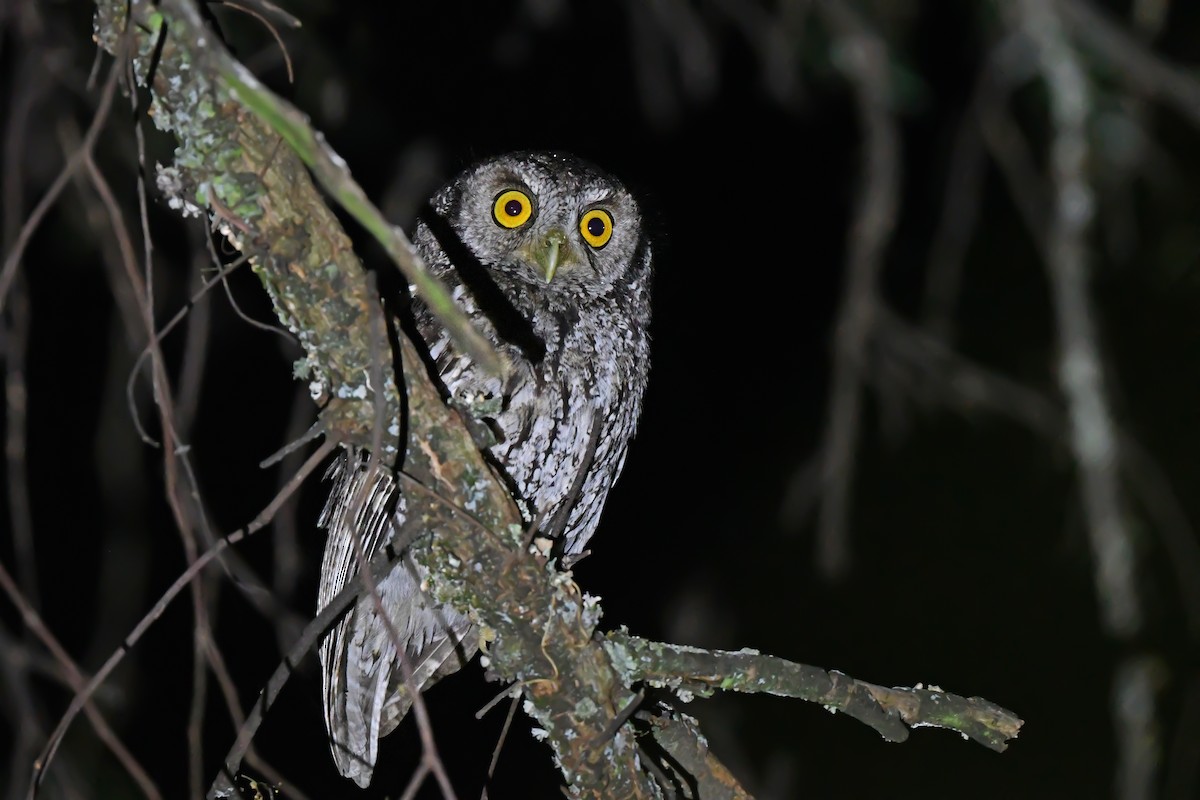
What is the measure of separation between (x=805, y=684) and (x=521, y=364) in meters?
0.81

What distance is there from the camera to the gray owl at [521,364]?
1.96 m

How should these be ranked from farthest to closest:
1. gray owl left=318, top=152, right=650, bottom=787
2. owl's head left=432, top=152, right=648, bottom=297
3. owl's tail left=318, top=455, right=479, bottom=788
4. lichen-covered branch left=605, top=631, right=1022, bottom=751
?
owl's head left=432, top=152, right=648, bottom=297 → owl's tail left=318, top=455, right=479, bottom=788 → gray owl left=318, top=152, right=650, bottom=787 → lichen-covered branch left=605, top=631, right=1022, bottom=751

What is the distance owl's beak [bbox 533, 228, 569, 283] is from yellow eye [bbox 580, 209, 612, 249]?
115 millimetres

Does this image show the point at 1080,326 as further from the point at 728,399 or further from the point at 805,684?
the point at 728,399

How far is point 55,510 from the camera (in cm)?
266

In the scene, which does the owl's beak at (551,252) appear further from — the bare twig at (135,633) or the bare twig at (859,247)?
the bare twig at (135,633)

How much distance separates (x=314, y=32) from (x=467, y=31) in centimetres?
71

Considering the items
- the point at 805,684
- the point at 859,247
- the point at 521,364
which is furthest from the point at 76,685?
the point at 521,364

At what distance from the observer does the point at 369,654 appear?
2.22 metres

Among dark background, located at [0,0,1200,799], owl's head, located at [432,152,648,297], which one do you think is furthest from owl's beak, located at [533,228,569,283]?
dark background, located at [0,0,1200,799]

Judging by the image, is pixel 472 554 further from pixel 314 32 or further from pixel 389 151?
pixel 389 151

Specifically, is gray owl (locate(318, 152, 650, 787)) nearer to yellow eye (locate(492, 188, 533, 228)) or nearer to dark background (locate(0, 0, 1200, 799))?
yellow eye (locate(492, 188, 533, 228))

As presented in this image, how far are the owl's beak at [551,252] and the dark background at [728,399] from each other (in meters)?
0.32

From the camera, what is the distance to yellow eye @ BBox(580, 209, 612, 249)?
230 centimetres
